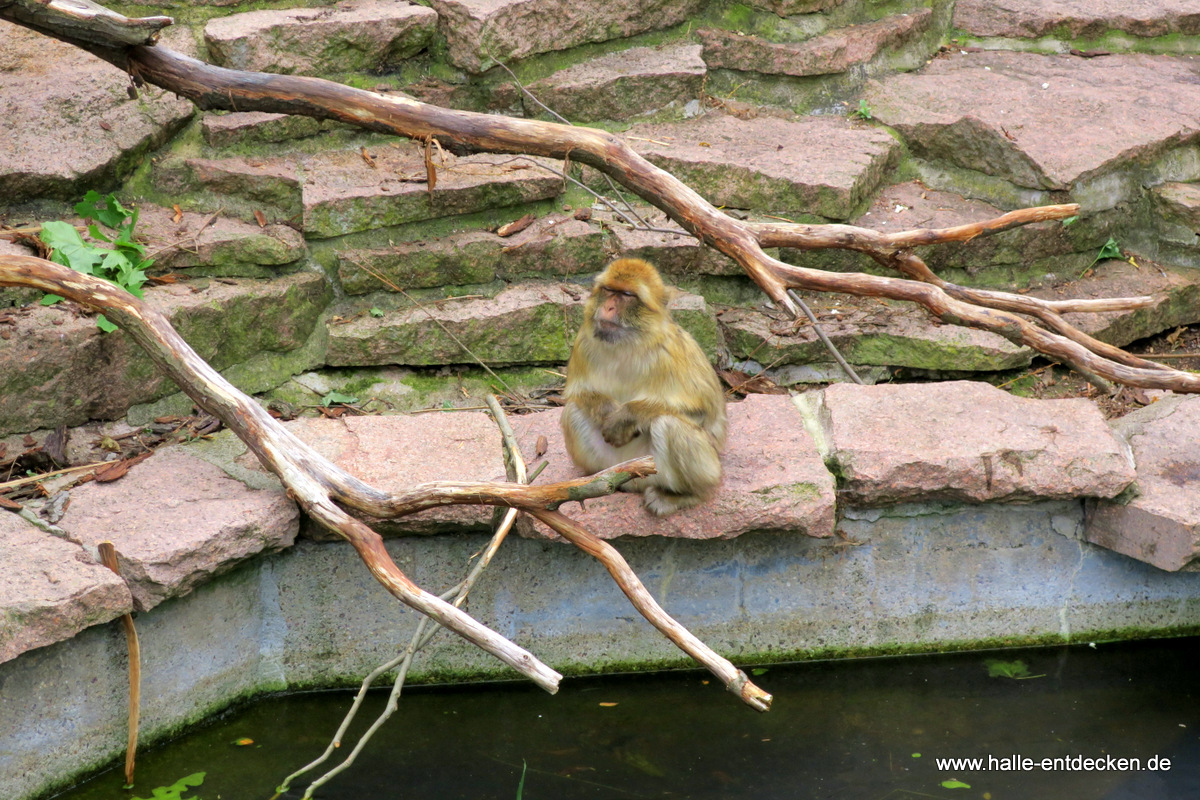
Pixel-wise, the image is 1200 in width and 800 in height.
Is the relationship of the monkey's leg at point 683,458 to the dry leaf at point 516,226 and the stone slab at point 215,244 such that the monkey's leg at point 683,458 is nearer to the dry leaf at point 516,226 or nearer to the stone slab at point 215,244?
the dry leaf at point 516,226

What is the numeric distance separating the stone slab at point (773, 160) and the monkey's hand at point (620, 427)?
6.20 ft

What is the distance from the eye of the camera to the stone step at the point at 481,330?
5004 mm

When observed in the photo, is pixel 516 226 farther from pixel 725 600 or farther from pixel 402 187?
pixel 725 600

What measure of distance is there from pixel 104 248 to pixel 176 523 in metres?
1.30

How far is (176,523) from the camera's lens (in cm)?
390

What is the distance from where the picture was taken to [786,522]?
402cm

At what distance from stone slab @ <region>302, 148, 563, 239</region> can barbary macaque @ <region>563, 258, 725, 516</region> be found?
1.45m

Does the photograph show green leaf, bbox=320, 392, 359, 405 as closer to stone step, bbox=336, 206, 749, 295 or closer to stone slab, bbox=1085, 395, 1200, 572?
stone step, bbox=336, 206, 749, 295

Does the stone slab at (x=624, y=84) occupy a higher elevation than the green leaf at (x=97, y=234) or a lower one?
higher

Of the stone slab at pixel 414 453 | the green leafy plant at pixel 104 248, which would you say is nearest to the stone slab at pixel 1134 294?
the stone slab at pixel 414 453

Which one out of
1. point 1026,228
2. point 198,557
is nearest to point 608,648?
point 198,557

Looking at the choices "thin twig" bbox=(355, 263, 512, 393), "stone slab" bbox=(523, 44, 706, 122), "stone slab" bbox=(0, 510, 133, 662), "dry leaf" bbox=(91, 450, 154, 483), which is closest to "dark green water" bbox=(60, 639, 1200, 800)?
"stone slab" bbox=(0, 510, 133, 662)

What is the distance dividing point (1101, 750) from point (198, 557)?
3091mm

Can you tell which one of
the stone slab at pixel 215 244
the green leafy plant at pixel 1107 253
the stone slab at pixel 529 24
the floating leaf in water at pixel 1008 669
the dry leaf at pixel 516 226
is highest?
the stone slab at pixel 529 24
